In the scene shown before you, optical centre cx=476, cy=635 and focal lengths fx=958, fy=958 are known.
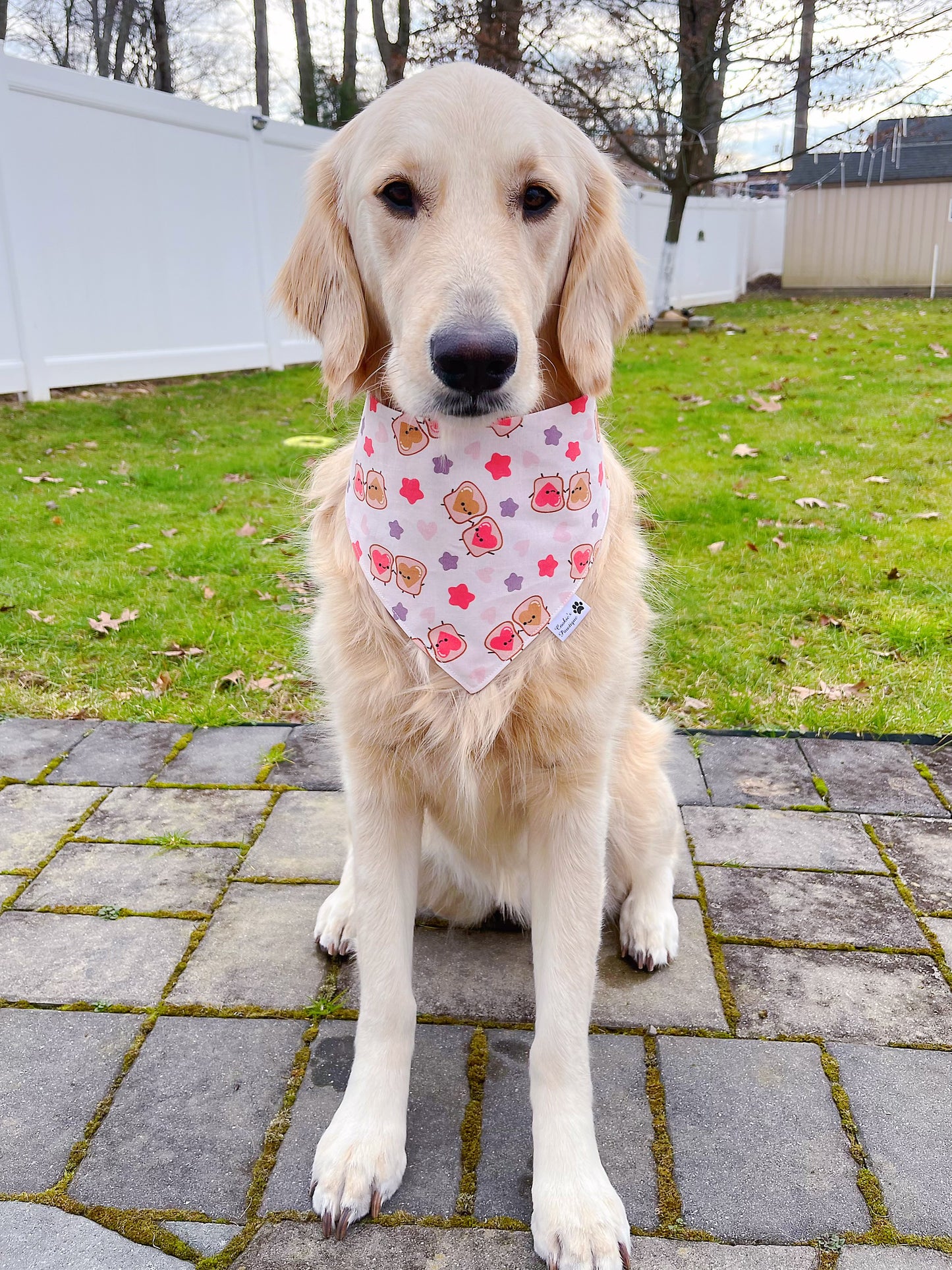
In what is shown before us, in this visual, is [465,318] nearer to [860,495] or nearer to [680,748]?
[680,748]

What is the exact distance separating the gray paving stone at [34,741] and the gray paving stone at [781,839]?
6.34ft

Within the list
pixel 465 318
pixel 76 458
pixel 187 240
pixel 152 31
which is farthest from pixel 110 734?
pixel 152 31

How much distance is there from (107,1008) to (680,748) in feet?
5.94

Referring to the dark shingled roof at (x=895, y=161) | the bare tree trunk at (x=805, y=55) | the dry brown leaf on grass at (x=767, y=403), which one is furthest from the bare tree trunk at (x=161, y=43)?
the dark shingled roof at (x=895, y=161)

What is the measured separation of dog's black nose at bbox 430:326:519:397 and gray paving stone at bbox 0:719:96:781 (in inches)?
79.5

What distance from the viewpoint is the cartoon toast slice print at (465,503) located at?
5.84 ft

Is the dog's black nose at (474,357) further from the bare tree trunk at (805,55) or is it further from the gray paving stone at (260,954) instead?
the bare tree trunk at (805,55)

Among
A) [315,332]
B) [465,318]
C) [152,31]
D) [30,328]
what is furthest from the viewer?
[152,31]

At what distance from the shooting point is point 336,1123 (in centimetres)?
170

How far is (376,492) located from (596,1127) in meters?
1.25

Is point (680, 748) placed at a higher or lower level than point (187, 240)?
lower

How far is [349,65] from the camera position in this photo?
14.8m

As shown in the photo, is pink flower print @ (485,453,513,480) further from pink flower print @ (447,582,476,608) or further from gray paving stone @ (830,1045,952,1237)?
gray paving stone @ (830,1045,952,1237)

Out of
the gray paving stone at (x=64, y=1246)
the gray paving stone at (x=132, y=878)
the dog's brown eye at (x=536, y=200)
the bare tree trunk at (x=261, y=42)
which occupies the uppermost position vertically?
the bare tree trunk at (x=261, y=42)
